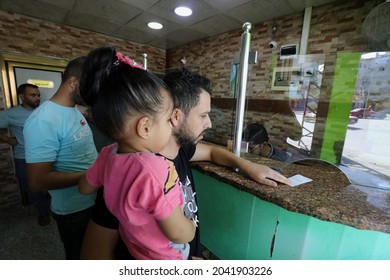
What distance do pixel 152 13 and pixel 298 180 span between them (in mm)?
2683

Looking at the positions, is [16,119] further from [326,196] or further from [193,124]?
[326,196]

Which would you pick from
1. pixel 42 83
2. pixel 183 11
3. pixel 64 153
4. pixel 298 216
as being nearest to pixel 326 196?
pixel 298 216

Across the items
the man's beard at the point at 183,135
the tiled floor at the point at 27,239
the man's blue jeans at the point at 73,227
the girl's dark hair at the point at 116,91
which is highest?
the girl's dark hair at the point at 116,91

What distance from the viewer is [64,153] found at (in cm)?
94

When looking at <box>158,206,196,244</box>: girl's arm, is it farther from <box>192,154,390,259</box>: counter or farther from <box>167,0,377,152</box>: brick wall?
<box>167,0,377,152</box>: brick wall

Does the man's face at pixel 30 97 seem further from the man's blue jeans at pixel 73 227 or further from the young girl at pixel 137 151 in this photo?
the young girl at pixel 137 151


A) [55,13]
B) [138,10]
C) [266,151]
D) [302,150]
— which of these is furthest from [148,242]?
[55,13]

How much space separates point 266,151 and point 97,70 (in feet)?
6.72

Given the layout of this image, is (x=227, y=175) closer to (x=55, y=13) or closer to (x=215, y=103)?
(x=215, y=103)

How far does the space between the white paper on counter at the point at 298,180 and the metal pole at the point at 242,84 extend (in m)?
0.31

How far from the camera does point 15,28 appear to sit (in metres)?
2.60

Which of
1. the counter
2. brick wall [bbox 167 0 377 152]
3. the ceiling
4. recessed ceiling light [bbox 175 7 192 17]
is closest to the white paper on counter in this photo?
the counter

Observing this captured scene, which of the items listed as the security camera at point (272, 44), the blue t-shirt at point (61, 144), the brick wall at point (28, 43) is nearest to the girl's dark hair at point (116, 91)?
the blue t-shirt at point (61, 144)

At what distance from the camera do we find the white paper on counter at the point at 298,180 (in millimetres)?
811
